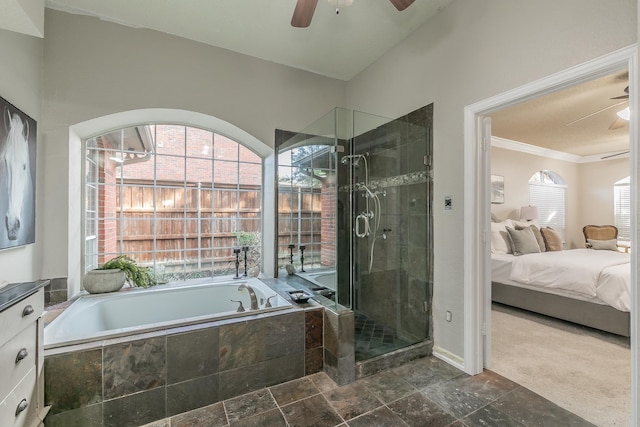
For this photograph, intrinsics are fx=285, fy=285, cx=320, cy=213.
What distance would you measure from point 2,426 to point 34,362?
29 centimetres

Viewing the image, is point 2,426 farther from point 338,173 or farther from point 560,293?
point 560,293

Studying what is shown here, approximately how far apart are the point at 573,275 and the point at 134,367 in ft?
13.6

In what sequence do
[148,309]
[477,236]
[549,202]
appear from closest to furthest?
[477,236], [148,309], [549,202]

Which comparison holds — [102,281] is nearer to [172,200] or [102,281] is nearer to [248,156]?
[172,200]

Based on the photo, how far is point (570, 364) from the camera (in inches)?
90.9

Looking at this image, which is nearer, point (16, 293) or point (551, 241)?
point (16, 293)

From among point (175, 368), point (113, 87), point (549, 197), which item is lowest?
point (175, 368)

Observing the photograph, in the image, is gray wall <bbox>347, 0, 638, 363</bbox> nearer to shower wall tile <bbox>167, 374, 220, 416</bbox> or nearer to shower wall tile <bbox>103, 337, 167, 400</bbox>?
shower wall tile <bbox>167, 374, 220, 416</bbox>

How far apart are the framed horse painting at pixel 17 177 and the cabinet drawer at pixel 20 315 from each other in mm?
650

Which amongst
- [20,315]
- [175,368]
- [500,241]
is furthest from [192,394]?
[500,241]

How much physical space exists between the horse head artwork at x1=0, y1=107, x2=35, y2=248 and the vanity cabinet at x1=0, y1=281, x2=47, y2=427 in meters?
0.63

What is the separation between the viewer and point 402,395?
74.4 inches

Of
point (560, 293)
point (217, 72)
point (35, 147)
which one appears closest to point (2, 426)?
point (35, 147)

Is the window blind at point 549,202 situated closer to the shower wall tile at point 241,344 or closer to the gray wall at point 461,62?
the gray wall at point 461,62
